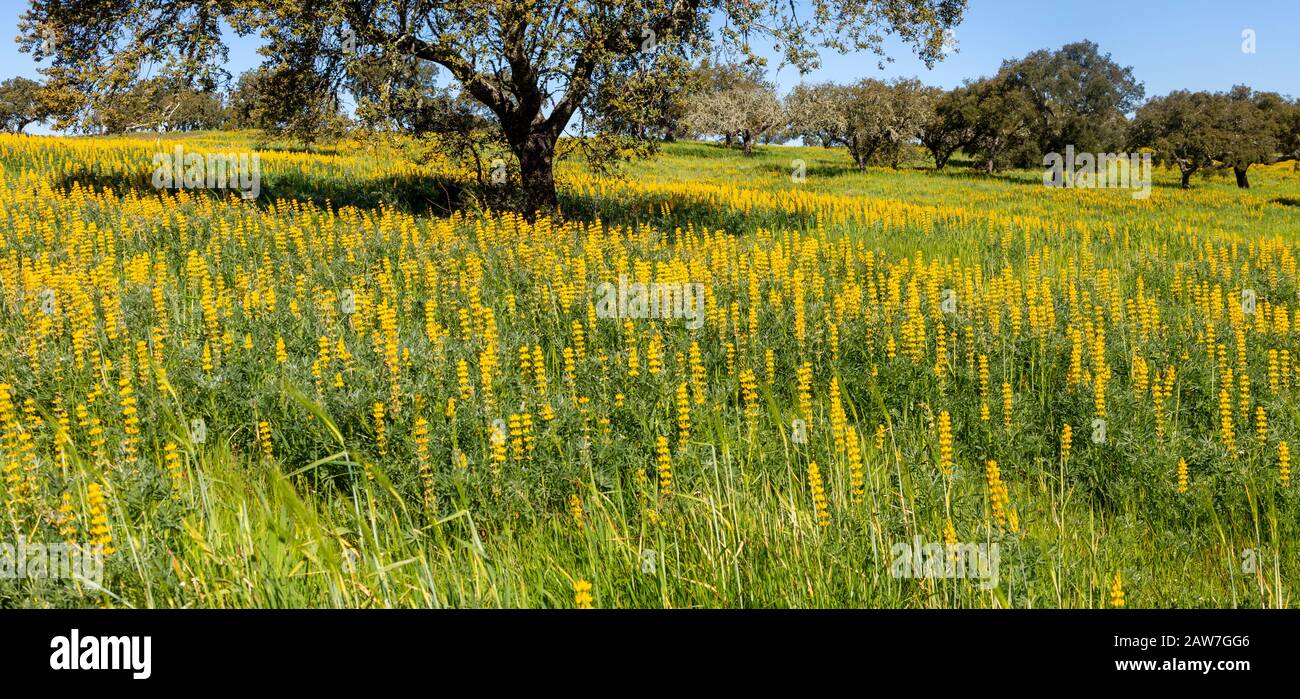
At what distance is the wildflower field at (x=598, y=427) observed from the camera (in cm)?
319

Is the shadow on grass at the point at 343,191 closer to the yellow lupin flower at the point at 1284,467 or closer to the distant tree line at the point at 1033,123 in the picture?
the yellow lupin flower at the point at 1284,467

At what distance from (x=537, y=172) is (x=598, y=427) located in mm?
12021

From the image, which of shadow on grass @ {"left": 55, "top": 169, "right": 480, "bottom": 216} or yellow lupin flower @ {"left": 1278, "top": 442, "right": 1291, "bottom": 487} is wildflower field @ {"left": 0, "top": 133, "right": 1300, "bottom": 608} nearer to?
yellow lupin flower @ {"left": 1278, "top": 442, "right": 1291, "bottom": 487}

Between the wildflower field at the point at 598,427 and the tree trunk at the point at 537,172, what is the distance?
12.7ft

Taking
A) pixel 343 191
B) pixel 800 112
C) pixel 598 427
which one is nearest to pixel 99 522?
pixel 598 427

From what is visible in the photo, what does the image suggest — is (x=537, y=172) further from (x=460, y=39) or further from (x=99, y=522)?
(x=99, y=522)

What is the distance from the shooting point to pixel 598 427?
4.97 metres

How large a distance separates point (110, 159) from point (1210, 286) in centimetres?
2409

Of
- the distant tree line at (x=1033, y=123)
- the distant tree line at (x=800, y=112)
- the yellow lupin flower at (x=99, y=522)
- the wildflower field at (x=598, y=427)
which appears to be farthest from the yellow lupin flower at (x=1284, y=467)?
the distant tree line at (x=1033, y=123)

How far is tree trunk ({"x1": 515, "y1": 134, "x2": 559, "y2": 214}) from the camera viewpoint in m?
15.9

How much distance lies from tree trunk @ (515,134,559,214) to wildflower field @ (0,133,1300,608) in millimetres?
3859

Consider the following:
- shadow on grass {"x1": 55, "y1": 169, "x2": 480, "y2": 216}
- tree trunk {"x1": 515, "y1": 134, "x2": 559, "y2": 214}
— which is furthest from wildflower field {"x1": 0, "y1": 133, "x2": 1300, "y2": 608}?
tree trunk {"x1": 515, "y1": 134, "x2": 559, "y2": 214}

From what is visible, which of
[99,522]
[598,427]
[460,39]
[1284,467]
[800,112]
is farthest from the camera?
[800,112]

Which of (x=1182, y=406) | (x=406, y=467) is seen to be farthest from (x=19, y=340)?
(x=1182, y=406)
